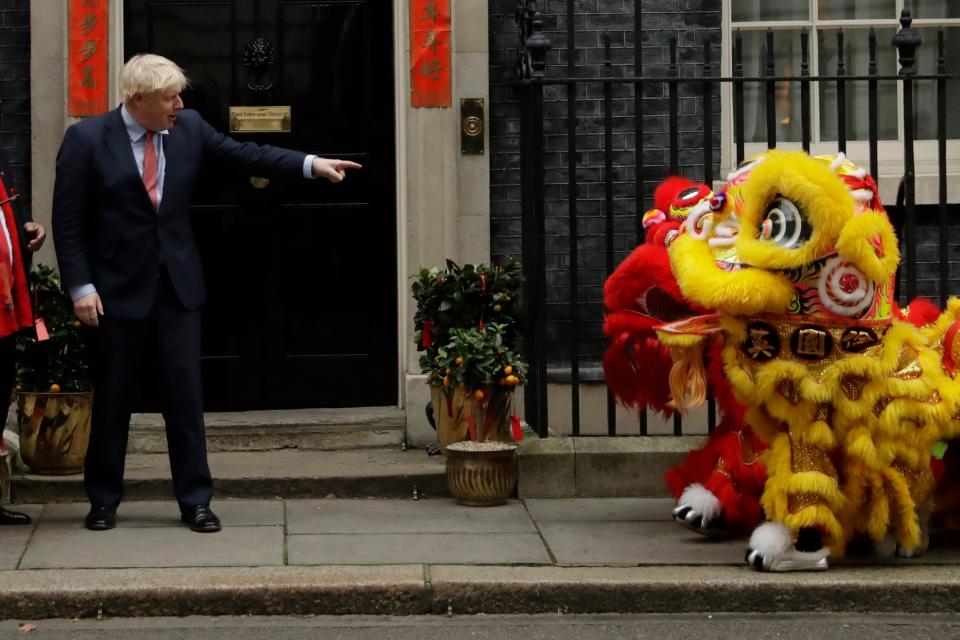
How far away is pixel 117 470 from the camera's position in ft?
22.4

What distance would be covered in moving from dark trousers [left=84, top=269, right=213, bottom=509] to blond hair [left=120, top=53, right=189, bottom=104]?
77cm

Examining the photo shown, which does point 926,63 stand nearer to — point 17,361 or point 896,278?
point 896,278

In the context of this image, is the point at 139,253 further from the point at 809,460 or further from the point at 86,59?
the point at 809,460

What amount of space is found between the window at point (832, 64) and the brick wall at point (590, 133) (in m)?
0.41

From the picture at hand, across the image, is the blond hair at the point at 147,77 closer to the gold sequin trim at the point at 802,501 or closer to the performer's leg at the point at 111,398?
the performer's leg at the point at 111,398

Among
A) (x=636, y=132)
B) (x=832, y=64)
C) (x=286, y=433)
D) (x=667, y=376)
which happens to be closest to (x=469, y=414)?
(x=667, y=376)

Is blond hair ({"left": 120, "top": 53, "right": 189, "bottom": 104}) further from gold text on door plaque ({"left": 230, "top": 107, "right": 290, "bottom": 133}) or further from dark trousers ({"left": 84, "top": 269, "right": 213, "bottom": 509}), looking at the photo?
gold text on door plaque ({"left": 230, "top": 107, "right": 290, "bottom": 133})

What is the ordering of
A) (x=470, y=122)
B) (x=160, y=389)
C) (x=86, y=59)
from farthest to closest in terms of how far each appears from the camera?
(x=470, y=122) → (x=86, y=59) → (x=160, y=389)

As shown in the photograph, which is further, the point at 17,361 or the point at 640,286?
the point at 17,361

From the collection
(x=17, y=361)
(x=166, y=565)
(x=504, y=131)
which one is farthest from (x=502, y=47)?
(x=166, y=565)

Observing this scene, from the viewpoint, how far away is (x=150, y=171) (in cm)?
670

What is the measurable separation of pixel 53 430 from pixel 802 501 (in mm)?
3507

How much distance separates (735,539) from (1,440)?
127 inches

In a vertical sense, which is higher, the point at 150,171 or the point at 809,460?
the point at 150,171
